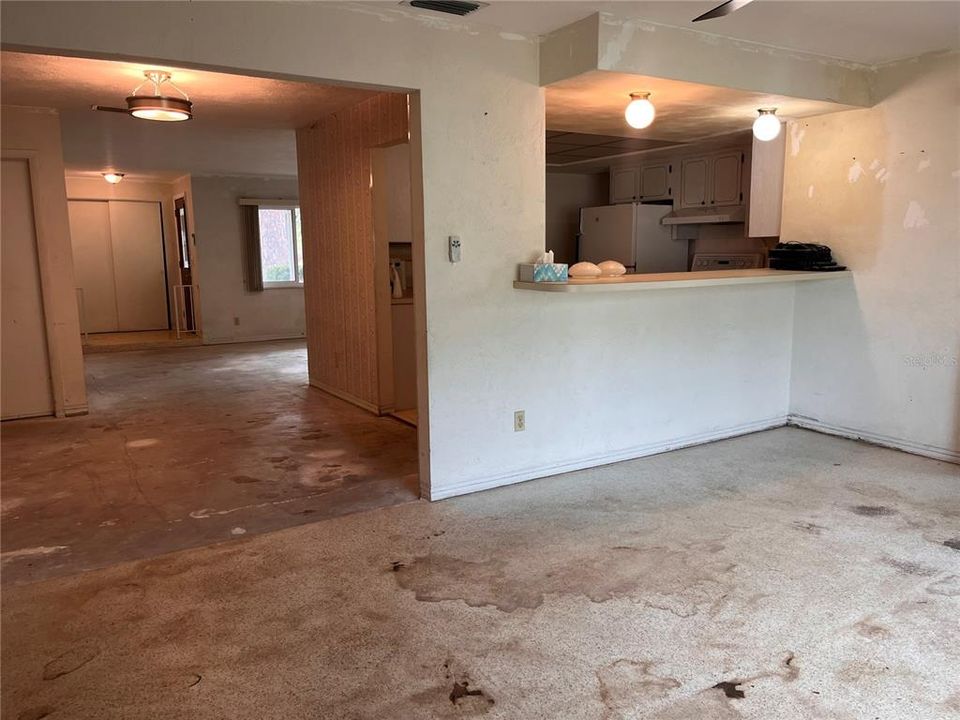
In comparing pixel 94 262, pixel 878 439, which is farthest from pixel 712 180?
pixel 94 262

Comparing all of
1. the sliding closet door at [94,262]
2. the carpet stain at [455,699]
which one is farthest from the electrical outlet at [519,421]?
the sliding closet door at [94,262]

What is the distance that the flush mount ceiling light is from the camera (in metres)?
4.00

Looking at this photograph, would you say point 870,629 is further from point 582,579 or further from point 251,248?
point 251,248

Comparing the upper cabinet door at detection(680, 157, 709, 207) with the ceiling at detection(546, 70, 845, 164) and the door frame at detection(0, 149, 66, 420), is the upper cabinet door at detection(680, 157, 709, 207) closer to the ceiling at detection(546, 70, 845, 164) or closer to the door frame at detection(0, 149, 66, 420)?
the ceiling at detection(546, 70, 845, 164)

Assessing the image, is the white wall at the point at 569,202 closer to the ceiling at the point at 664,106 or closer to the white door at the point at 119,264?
the ceiling at the point at 664,106

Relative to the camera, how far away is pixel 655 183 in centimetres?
702

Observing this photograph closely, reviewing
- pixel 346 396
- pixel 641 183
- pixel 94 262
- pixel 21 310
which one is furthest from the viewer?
pixel 94 262

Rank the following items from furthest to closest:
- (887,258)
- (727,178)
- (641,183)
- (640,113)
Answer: (641,183)
(727,178)
(887,258)
(640,113)

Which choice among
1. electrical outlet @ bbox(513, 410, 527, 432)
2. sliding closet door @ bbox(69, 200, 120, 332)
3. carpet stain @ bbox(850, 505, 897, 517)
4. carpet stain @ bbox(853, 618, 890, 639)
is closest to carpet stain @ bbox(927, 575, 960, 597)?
carpet stain @ bbox(853, 618, 890, 639)

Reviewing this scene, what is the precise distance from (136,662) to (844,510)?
3.19 metres

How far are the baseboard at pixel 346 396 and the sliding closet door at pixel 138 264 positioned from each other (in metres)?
5.44

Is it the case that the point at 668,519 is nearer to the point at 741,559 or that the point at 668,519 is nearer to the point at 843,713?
the point at 741,559

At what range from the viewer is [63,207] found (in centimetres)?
528

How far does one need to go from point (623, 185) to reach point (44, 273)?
559 cm
